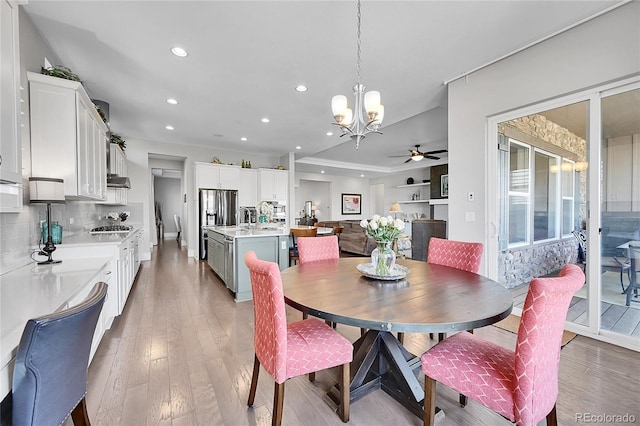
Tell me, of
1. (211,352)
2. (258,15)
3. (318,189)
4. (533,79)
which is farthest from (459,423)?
(318,189)

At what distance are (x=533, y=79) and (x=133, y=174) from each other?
7338mm

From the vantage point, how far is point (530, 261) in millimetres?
3502

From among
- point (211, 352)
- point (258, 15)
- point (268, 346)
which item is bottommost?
point (211, 352)

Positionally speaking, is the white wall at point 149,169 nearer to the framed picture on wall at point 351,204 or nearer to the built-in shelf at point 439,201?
the framed picture on wall at point 351,204

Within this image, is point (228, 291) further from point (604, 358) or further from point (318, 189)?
point (318, 189)

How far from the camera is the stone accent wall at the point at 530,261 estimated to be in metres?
3.20

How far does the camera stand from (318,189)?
12164 mm

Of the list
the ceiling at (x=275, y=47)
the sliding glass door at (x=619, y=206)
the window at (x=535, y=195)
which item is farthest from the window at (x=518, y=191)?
the ceiling at (x=275, y=47)

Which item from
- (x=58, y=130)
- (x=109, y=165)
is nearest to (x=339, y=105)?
(x=58, y=130)

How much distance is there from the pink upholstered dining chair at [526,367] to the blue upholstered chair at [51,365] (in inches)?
60.9

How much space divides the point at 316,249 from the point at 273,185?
16.5ft

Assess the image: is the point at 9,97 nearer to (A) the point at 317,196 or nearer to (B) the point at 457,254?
(B) the point at 457,254

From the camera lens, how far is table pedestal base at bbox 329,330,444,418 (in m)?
1.60

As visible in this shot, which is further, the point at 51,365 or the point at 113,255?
the point at 113,255
